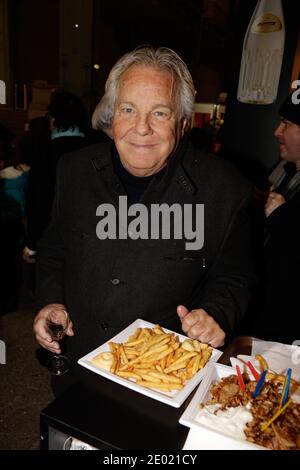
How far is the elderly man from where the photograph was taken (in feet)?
5.42

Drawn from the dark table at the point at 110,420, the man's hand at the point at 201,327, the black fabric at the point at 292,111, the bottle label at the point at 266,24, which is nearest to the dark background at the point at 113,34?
the bottle label at the point at 266,24

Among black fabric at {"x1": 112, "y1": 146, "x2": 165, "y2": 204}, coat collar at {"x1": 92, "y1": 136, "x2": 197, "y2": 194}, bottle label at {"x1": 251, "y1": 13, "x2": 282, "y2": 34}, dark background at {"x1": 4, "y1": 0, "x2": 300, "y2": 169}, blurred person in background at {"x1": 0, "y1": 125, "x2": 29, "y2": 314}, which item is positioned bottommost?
blurred person in background at {"x1": 0, "y1": 125, "x2": 29, "y2": 314}

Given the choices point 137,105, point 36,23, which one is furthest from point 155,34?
point 137,105

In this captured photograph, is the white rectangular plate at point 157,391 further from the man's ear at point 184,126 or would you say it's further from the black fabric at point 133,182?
the man's ear at point 184,126

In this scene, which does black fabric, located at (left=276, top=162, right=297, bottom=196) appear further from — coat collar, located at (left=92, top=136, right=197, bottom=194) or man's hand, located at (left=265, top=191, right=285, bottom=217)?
coat collar, located at (left=92, top=136, right=197, bottom=194)

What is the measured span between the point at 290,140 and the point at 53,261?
2085mm

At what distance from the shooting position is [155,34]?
15.5 metres

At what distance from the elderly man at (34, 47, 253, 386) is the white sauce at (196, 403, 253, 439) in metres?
0.47

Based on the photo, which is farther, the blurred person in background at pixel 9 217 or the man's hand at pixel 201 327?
the blurred person in background at pixel 9 217

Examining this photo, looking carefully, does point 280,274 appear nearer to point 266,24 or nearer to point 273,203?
point 273,203

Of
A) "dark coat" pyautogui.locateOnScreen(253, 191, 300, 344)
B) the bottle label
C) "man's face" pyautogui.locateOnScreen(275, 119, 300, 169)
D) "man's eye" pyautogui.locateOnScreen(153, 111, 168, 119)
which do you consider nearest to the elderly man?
"man's eye" pyautogui.locateOnScreen(153, 111, 168, 119)

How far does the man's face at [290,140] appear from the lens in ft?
9.43

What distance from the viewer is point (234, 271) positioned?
1.73m
